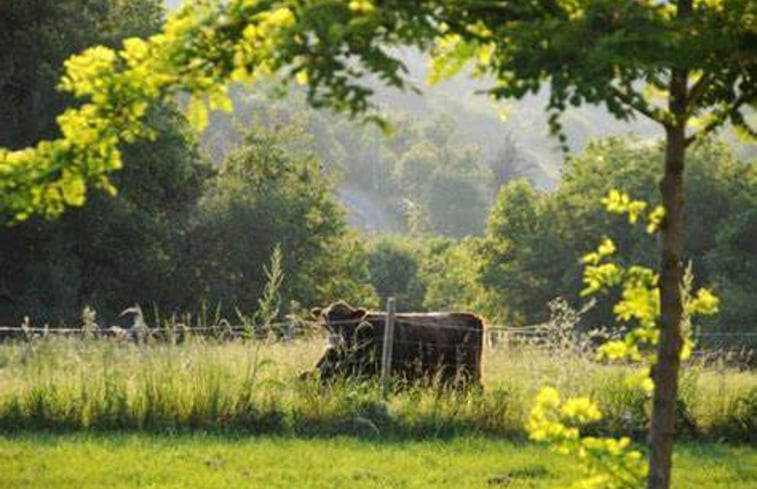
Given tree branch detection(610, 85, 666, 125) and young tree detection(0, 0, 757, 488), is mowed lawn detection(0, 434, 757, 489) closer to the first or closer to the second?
young tree detection(0, 0, 757, 488)

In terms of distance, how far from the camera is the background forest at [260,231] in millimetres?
31938

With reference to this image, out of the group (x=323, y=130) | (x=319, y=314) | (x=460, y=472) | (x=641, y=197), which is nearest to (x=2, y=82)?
(x=319, y=314)

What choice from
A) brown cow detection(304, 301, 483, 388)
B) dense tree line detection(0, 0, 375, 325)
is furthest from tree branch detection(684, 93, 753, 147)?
dense tree line detection(0, 0, 375, 325)

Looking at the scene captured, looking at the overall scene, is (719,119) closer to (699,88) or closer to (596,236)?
(699,88)

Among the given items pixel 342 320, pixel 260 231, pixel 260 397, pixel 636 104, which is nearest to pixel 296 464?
pixel 260 397

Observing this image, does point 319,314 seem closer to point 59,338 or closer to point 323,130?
point 59,338

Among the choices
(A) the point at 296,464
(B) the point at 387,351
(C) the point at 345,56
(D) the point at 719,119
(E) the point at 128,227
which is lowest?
(A) the point at 296,464

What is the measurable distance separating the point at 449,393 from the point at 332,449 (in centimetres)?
271

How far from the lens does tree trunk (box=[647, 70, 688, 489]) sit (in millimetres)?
5004

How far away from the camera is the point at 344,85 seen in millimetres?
3678

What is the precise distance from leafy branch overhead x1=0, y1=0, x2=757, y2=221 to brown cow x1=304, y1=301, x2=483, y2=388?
10.4m

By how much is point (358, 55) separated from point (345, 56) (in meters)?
0.05

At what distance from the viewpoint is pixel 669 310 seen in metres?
5.06

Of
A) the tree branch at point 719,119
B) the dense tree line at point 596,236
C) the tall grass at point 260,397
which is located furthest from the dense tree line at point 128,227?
the tree branch at point 719,119
